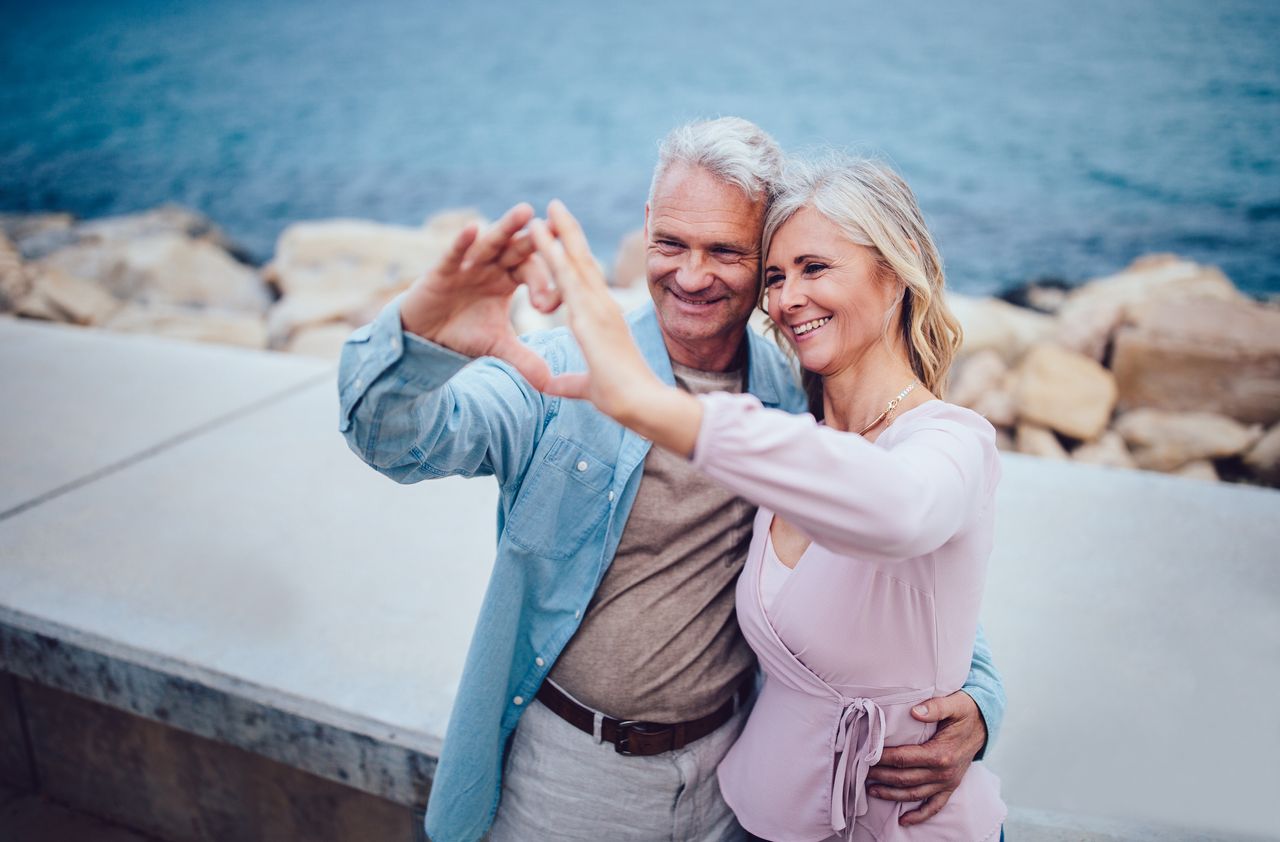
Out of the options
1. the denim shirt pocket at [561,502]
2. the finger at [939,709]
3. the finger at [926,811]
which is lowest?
the finger at [926,811]

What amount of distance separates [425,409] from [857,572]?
724 millimetres

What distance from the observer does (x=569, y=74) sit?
38219 mm

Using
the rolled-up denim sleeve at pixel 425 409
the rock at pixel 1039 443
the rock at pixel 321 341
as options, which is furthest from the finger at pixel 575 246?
the rock at pixel 321 341

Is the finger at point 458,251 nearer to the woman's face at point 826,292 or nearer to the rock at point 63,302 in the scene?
the woman's face at point 826,292

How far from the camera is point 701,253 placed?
1.65 meters

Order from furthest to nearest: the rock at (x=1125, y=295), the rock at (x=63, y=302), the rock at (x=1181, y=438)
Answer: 1. the rock at (x=63, y=302)
2. the rock at (x=1125, y=295)
3. the rock at (x=1181, y=438)

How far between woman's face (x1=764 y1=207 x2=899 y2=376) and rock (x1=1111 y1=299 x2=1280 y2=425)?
4.25m

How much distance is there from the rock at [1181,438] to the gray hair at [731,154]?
3.75 m

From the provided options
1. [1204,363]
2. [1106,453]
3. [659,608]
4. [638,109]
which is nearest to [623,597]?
[659,608]

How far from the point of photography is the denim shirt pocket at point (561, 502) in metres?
1.58

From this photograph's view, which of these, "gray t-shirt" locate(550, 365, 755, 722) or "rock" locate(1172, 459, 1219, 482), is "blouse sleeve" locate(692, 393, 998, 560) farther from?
"rock" locate(1172, 459, 1219, 482)

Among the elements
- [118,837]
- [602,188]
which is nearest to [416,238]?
[118,837]

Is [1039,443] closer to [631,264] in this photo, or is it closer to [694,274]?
[694,274]

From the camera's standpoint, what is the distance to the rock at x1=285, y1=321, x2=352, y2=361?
574 cm
